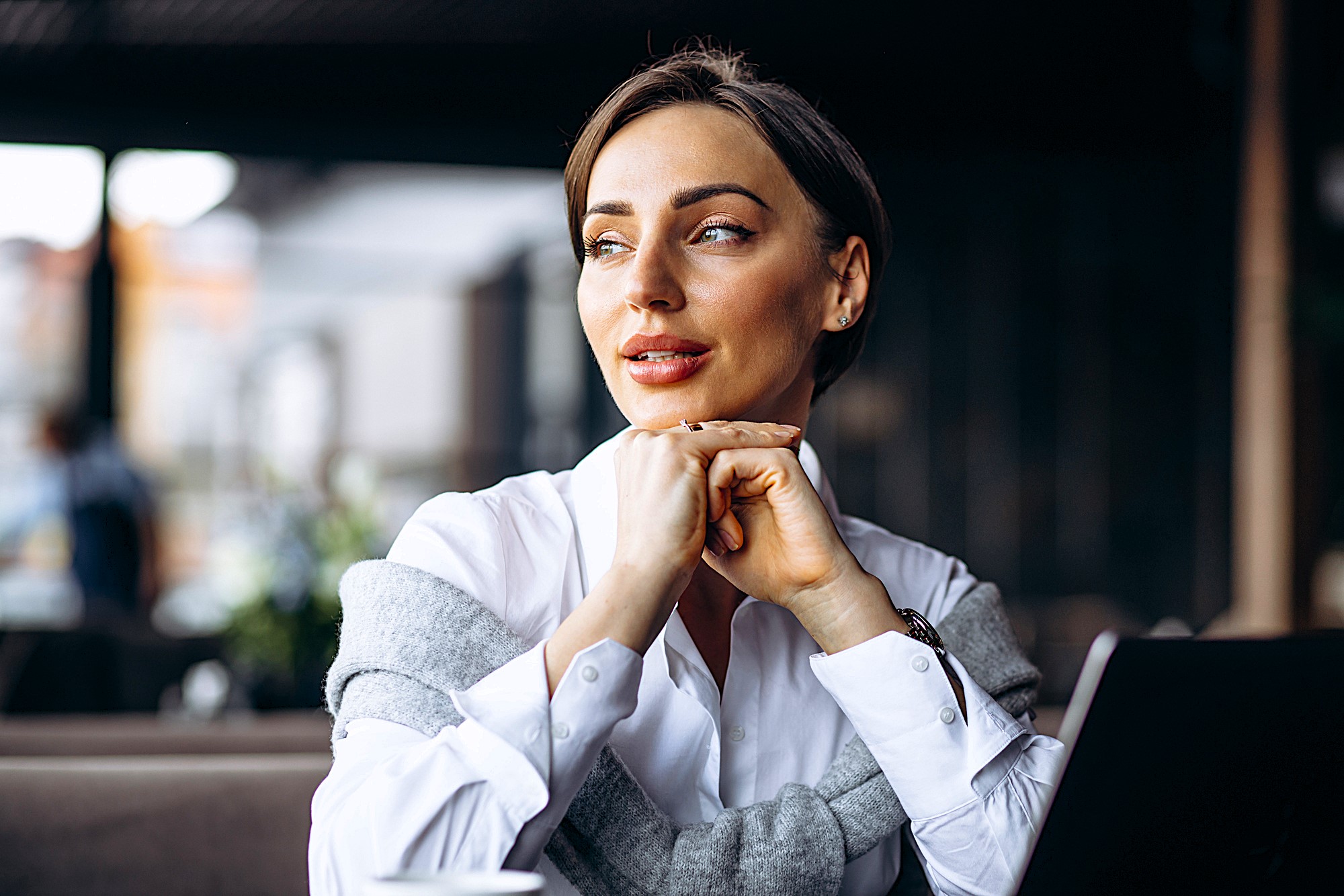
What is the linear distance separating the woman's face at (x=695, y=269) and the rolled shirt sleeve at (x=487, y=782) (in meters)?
0.35

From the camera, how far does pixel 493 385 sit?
674 cm

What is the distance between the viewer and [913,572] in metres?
1.34

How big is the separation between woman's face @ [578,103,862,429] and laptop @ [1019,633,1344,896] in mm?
592

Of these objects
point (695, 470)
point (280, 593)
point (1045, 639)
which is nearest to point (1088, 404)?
point (1045, 639)

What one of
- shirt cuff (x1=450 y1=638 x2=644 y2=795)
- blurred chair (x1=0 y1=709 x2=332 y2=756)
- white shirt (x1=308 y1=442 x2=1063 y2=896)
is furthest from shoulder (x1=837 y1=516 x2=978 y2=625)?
blurred chair (x1=0 y1=709 x2=332 y2=756)

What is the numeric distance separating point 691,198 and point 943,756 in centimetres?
59

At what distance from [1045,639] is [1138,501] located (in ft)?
2.96

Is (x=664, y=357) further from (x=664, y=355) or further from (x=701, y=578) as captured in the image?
(x=701, y=578)

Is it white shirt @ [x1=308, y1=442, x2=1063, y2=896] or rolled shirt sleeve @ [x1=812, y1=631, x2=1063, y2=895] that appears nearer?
white shirt @ [x1=308, y1=442, x2=1063, y2=896]

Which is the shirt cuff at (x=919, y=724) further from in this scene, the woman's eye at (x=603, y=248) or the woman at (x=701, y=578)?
the woman's eye at (x=603, y=248)

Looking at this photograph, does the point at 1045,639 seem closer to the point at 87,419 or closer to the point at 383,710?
the point at 87,419

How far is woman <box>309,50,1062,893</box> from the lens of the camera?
89 cm

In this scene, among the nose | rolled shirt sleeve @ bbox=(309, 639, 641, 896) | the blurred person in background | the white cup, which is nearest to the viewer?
the white cup

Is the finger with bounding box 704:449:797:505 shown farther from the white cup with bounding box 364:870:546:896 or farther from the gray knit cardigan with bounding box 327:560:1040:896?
the white cup with bounding box 364:870:546:896
